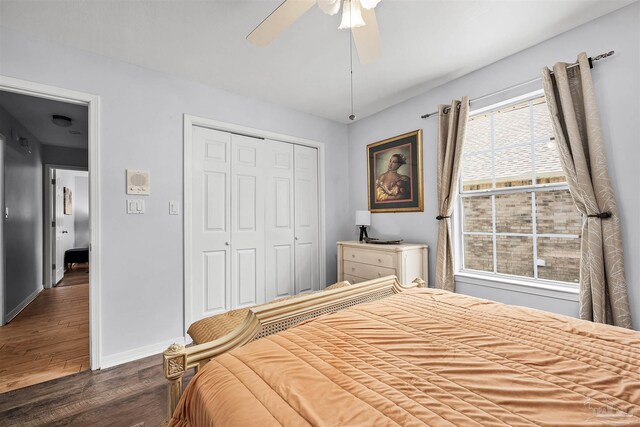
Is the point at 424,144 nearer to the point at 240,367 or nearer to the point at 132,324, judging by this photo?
the point at 240,367

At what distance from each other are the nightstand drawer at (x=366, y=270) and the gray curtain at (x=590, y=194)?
4.75 feet

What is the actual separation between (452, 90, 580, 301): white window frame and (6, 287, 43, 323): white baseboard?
5.03 meters

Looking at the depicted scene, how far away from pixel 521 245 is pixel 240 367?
8.37 feet

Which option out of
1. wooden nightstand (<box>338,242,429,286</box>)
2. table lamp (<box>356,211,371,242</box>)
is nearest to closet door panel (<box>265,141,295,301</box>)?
wooden nightstand (<box>338,242,429,286</box>)

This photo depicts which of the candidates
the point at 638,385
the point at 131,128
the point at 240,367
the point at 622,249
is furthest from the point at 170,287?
the point at 622,249

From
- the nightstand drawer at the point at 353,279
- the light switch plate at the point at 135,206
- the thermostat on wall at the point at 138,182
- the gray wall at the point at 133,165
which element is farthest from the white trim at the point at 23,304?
the nightstand drawer at the point at 353,279

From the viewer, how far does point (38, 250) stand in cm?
441

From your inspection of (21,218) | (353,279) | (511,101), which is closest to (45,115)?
(21,218)

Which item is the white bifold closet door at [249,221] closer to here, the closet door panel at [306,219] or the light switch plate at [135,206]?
the closet door panel at [306,219]

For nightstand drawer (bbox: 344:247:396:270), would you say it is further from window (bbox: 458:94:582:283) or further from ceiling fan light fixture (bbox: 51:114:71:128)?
ceiling fan light fixture (bbox: 51:114:71:128)

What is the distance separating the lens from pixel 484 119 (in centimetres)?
273

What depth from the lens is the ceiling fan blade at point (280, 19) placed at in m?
1.43

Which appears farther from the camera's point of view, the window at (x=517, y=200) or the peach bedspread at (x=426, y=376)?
the window at (x=517, y=200)

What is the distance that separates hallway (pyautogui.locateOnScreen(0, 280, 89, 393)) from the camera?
218cm
